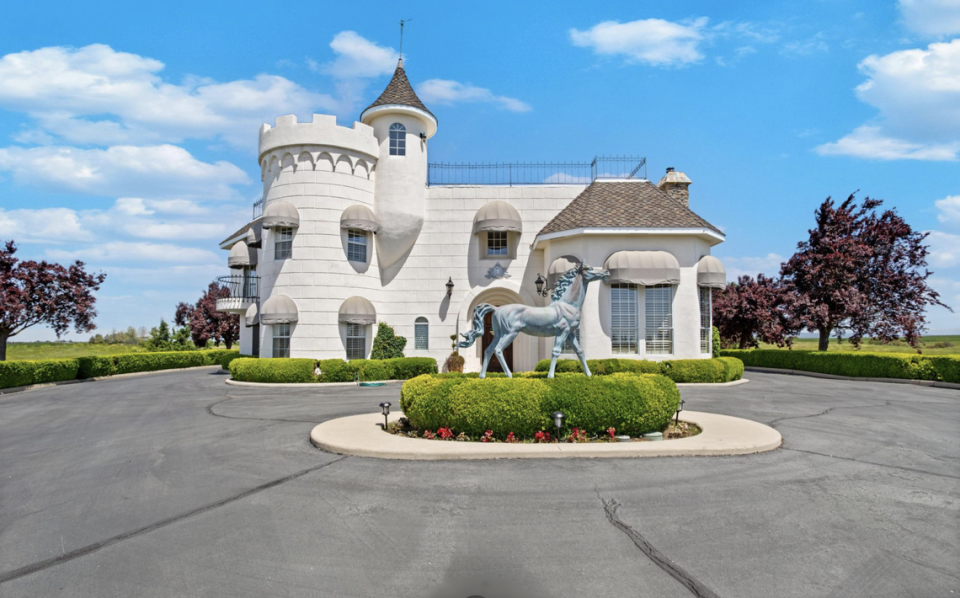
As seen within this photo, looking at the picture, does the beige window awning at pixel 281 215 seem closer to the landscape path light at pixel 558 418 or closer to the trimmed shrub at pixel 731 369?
the landscape path light at pixel 558 418

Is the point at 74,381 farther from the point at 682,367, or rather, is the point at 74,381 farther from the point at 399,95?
the point at 682,367

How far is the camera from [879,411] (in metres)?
14.3

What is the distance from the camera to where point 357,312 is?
79.1ft

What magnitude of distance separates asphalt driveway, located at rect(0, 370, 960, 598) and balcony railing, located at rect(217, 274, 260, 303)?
15.6 meters

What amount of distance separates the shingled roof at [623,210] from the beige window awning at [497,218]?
60.3 inches

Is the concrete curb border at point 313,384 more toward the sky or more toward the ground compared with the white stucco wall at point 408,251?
more toward the ground

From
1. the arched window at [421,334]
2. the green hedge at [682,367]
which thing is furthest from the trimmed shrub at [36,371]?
the green hedge at [682,367]

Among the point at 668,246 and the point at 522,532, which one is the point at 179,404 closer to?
the point at 522,532

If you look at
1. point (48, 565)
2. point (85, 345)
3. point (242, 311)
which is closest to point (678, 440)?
point (48, 565)

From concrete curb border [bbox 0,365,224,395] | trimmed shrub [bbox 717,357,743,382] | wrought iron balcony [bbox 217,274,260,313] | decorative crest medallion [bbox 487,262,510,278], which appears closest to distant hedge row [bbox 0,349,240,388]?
concrete curb border [bbox 0,365,224,395]

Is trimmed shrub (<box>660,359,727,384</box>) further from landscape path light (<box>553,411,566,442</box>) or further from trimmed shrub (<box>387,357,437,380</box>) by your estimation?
landscape path light (<box>553,411,566,442</box>)

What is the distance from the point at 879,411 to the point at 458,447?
12854 mm

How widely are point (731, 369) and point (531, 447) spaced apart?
56.2ft

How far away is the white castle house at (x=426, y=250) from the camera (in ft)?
76.0
